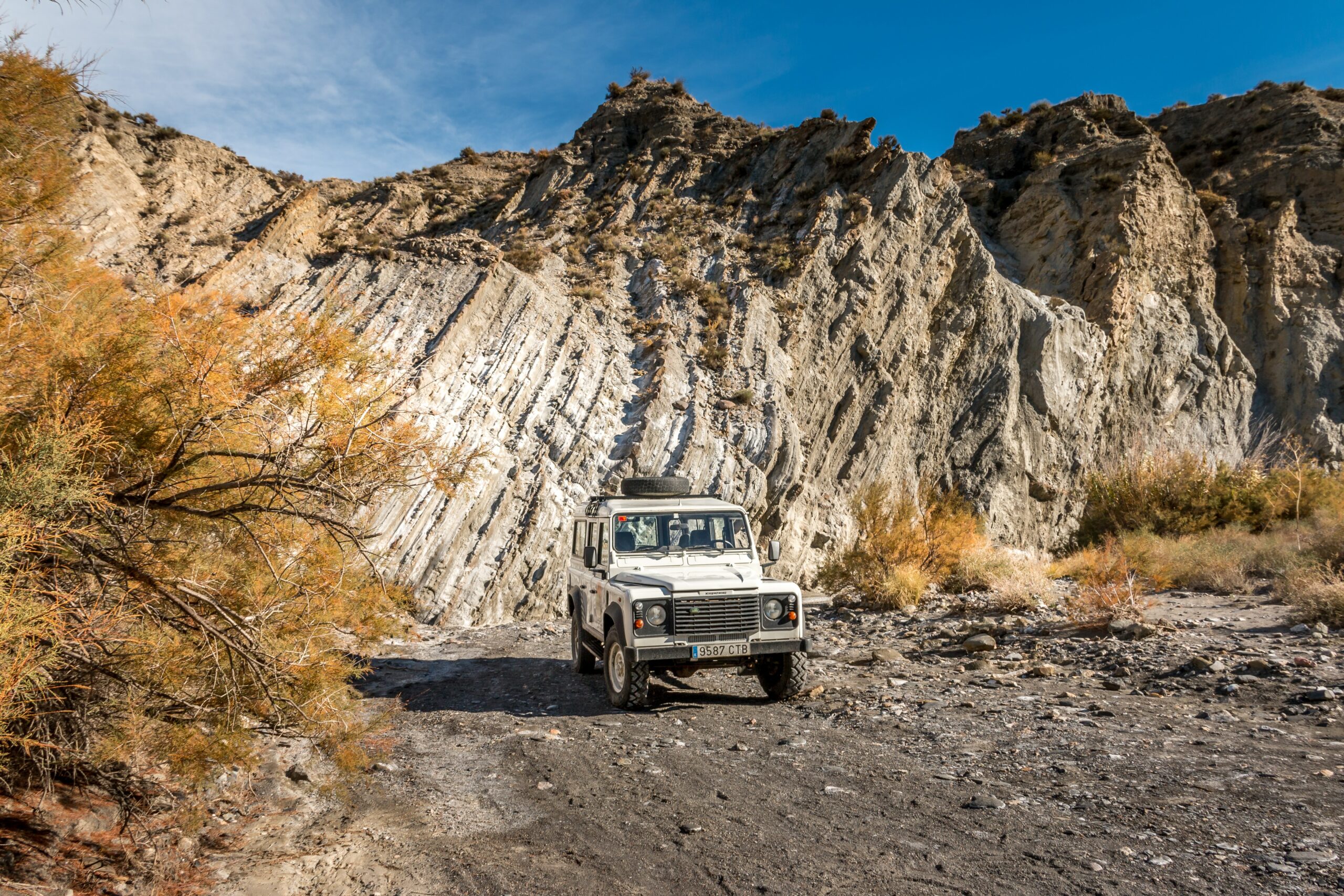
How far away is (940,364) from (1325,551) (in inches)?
535

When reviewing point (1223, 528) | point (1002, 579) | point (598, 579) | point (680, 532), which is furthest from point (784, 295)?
point (598, 579)

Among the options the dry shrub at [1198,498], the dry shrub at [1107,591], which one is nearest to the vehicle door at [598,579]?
the dry shrub at [1107,591]

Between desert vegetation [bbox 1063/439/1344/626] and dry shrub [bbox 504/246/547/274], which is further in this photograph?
dry shrub [bbox 504/246/547/274]

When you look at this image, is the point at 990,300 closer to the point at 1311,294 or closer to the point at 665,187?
the point at 665,187

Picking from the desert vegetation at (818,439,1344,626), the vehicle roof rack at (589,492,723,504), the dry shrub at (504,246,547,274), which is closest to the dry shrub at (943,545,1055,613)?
the desert vegetation at (818,439,1344,626)

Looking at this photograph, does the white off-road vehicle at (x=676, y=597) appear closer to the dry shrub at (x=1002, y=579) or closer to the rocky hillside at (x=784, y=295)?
the dry shrub at (x=1002, y=579)

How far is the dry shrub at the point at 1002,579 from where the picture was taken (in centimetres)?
1345

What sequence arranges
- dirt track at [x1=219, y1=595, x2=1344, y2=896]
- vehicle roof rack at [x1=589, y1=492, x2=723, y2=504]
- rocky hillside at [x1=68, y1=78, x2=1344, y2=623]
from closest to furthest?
dirt track at [x1=219, y1=595, x2=1344, y2=896] < vehicle roof rack at [x1=589, y1=492, x2=723, y2=504] < rocky hillside at [x1=68, y1=78, x2=1344, y2=623]

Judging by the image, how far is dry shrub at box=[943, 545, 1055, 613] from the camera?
13455mm

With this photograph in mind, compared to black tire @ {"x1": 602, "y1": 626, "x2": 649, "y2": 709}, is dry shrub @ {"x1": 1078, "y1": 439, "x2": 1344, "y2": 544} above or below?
above

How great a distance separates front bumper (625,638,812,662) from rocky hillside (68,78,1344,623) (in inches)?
349

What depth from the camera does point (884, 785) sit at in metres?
5.64

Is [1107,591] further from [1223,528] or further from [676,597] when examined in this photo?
[1223,528]

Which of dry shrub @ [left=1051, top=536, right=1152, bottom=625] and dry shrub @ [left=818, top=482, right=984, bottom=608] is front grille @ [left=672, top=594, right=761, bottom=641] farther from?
dry shrub @ [left=818, top=482, right=984, bottom=608]
